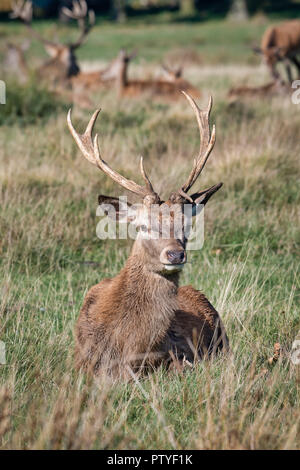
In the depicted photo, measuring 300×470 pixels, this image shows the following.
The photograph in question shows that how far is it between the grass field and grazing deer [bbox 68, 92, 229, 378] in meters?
0.15

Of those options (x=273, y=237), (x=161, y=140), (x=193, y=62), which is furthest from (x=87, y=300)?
(x=193, y=62)

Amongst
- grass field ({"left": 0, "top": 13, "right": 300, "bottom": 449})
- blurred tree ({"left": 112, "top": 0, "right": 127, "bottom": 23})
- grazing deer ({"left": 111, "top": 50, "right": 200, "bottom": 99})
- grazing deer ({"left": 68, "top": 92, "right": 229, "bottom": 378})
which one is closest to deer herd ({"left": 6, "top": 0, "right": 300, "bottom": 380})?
grazing deer ({"left": 68, "top": 92, "right": 229, "bottom": 378})

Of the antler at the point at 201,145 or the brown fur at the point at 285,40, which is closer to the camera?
the antler at the point at 201,145

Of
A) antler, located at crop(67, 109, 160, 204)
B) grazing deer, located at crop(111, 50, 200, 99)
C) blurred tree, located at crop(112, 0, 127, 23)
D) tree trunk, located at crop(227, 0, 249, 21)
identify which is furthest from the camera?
tree trunk, located at crop(227, 0, 249, 21)

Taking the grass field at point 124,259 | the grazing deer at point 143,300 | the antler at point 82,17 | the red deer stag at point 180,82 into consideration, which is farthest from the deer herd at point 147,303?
the antler at point 82,17

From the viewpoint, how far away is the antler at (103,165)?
4073 millimetres

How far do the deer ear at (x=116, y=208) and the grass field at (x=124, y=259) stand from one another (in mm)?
759

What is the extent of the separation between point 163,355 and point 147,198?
2.89ft

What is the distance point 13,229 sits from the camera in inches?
236

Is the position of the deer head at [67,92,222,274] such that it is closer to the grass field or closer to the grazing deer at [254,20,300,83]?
the grass field

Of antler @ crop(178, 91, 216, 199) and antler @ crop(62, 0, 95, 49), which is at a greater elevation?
antler @ crop(62, 0, 95, 49)

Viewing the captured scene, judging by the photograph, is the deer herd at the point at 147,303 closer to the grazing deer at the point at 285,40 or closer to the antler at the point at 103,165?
the antler at the point at 103,165

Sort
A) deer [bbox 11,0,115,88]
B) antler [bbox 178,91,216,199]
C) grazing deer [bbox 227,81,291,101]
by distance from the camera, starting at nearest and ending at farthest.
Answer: antler [bbox 178,91,216,199], grazing deer [bbox 227,81,291,101], deer [bbox 11,0,115,88]

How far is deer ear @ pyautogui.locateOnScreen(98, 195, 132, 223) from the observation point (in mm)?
4230
